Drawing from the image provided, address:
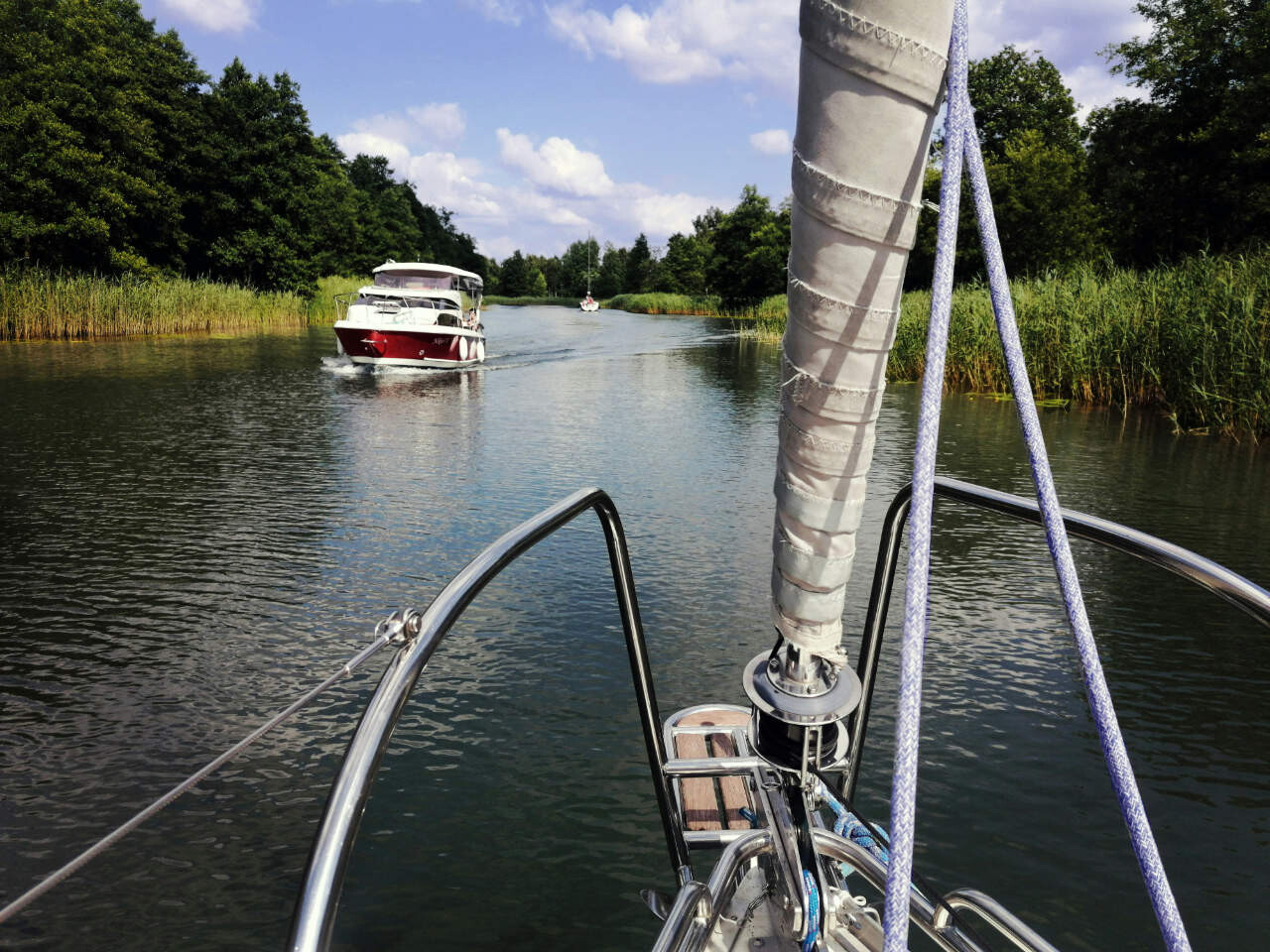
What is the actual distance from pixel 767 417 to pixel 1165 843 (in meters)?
11.8

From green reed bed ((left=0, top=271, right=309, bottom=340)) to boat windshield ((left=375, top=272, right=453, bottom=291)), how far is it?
349 inches

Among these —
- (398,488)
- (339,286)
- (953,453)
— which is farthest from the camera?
(339,286)

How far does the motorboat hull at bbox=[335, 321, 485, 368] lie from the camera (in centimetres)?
2050

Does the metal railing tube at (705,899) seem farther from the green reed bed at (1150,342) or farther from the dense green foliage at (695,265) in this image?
the dense green foliage at (695,265)

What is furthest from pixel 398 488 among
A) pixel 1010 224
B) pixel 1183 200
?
pixel 1010 224

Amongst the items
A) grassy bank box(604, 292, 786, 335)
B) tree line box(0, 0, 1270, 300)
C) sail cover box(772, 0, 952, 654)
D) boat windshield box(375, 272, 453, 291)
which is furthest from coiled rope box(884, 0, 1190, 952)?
grassy bank box(604, 292, 786, 335)

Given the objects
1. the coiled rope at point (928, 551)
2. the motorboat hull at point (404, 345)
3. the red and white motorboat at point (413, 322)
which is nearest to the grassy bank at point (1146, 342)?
the motorboat hull at point (404, 345)

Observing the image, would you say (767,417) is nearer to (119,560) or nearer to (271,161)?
(119,560)

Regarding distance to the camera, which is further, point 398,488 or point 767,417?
point 767,417

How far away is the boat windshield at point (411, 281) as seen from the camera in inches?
931

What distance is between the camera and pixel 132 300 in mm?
27234

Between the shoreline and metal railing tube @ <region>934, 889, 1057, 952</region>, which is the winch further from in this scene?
the shoreline

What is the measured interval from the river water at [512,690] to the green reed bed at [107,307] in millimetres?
16806

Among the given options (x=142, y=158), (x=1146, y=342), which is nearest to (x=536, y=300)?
(x=142, y=158)
